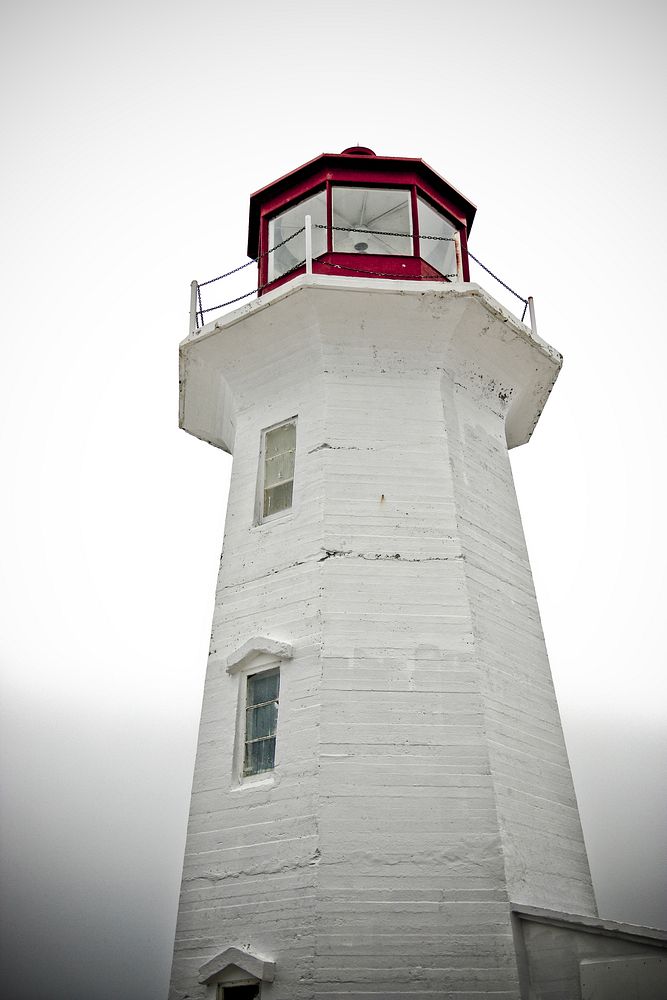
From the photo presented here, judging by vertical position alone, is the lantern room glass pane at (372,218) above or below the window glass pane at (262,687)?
above

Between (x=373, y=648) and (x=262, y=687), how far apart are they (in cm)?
131

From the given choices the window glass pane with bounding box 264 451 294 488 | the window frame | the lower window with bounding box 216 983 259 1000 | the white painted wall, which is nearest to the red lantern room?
the white painted wall

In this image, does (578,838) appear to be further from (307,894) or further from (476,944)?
(307,894)

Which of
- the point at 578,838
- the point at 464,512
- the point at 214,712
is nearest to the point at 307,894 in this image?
the point at 214,712

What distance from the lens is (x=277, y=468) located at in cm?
1112

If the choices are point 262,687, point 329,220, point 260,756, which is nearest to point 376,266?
point 329,220

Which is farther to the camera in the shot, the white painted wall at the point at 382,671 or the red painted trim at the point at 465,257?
the red painted trim at the point at 465,257

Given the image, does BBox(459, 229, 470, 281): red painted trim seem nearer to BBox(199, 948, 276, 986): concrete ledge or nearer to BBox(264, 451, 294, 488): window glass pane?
BBox(264, 451, 294, 488): window glass pane

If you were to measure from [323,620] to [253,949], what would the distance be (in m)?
3.12

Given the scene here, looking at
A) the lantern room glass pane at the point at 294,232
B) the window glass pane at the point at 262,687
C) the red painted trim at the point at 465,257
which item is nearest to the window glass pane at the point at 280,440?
the lantern room glass pane at the point at 294,232

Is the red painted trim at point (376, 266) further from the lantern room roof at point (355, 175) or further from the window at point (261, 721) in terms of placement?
the window at point (261, 721)

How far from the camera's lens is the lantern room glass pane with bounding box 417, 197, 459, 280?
12.6m

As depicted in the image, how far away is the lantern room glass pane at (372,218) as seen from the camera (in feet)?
41.1

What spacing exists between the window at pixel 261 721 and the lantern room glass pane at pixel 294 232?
6.10 meters
